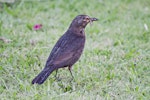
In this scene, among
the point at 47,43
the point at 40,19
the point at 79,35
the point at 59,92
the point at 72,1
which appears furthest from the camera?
the point at 72,1

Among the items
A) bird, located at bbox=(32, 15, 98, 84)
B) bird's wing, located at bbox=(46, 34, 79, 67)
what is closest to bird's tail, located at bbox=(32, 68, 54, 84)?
bird, located at bbox=(32, 15, 98, 84)

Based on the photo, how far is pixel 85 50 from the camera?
26.9 feet

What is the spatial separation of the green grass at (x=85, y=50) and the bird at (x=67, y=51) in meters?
0.21

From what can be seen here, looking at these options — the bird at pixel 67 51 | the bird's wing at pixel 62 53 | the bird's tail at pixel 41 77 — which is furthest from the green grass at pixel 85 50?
the bird's wing at pixel 62 53

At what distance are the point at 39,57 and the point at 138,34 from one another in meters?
2.19

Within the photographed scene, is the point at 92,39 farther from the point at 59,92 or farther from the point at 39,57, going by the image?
the point at 59,92

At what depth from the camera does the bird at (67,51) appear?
653 cm

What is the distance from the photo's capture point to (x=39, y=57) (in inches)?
305

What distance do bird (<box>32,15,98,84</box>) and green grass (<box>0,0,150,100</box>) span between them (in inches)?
8.1

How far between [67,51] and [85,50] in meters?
1.40

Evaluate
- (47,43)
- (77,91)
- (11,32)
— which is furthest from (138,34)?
(77,91)

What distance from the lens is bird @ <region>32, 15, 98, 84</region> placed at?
21.4ft

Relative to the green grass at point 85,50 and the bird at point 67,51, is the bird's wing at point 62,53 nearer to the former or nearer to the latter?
the bird at point 67,51

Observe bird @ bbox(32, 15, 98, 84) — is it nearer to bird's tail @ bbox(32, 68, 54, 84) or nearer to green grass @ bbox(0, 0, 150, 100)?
bird's tail @ bbox(32, 68, 54, 84)
